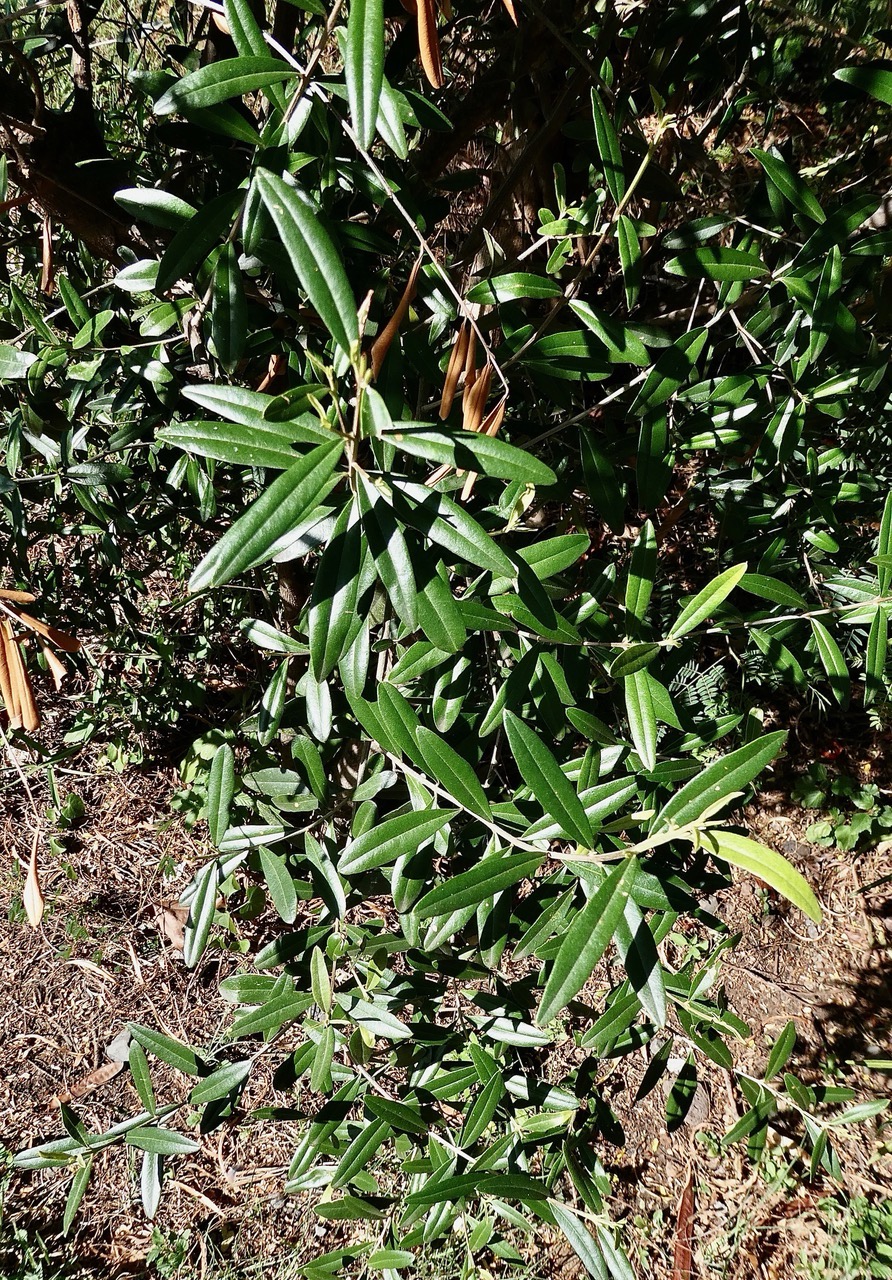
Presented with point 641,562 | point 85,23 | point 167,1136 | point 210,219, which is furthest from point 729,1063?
point 85,23

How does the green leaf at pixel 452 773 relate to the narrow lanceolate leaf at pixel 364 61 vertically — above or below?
below

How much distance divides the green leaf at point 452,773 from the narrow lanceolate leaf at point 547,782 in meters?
0.06

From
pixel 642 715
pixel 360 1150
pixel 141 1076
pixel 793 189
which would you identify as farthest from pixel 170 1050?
pixel 793 189

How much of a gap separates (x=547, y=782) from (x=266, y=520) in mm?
366

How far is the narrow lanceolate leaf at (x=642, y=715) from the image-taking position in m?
0.91

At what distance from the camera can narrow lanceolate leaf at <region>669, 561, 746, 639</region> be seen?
0.84 m

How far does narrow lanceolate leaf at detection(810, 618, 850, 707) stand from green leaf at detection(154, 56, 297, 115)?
845mm

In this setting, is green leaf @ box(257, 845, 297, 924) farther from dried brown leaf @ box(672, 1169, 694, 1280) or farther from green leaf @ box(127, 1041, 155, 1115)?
dried brown leaf @ box(672, 1169, 694, 1280)

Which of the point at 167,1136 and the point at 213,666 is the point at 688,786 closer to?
the point at 167,1136

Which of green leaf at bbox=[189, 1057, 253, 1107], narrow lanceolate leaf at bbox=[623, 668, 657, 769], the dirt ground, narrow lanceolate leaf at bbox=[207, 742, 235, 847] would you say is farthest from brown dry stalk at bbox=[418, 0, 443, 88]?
the dirt ground

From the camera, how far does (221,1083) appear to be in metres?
1.21

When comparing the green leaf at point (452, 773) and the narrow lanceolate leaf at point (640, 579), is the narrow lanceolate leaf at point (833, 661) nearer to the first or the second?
the narrow lanceolate leaf at point (640, 579)

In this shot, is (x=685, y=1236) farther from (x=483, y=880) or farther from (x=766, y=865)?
(x=766, y=865)

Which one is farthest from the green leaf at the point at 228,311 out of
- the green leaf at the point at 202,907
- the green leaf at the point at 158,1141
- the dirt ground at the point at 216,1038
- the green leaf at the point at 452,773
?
the dirt ground at the point at 216,1038
